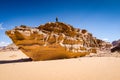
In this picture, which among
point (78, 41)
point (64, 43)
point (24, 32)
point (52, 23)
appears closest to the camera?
point (24, 32)

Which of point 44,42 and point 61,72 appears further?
point 44,42

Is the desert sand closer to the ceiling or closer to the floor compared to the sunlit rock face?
closer to the floor

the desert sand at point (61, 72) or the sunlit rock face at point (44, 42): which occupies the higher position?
the sunlit rock face at point (44, 42)

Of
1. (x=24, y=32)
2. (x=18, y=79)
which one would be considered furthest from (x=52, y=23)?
(x=18, y=79)

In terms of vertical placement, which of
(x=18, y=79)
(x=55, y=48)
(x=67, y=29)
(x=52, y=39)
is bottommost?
(x=18, y=79)

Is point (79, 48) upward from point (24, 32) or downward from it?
downward

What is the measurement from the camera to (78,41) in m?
17.2

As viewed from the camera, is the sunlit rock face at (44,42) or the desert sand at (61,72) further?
the sunlit rock face at (44,42)

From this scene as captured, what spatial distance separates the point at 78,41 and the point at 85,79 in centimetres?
1280

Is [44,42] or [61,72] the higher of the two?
[44,42]

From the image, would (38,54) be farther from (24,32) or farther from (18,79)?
(18,79)

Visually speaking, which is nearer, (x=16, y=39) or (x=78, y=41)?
(x=16, y=39)

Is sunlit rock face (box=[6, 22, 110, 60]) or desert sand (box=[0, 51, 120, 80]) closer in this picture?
desert sand (box=[0, 51, 120, 80])

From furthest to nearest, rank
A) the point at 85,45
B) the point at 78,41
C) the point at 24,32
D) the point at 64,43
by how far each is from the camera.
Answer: the point at 85,45 < the point at 78,41 < the point at 64,43 < the point at 24,32
